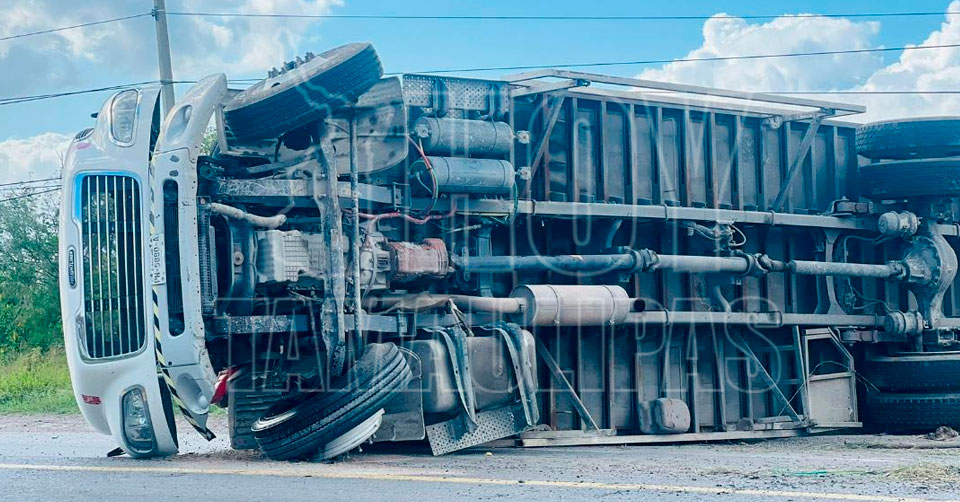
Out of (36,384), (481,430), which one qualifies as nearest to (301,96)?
(481,430)

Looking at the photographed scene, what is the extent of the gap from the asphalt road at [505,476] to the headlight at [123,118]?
6.73 ft

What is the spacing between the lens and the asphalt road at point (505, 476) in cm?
554

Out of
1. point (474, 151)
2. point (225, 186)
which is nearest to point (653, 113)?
point (474, 151)

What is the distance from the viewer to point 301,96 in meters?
A: 7.50

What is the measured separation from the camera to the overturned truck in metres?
7.34

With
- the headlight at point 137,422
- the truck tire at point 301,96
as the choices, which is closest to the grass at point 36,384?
the headlight at point 137,422

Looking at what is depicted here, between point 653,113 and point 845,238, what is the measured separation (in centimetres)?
255

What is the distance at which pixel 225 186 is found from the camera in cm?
743

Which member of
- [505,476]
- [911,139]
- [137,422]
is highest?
[911,139]

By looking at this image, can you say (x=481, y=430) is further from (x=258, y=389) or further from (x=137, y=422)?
(x=137, y=422)

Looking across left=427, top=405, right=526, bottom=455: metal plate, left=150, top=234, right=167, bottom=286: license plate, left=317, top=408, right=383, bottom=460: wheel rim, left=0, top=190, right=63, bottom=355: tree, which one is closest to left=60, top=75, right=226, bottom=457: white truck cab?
left=150, top=234, right=167, bottom=286: license plate

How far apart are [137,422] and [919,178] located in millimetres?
7753

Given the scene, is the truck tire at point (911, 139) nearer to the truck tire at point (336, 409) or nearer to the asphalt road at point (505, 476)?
the asphalt road at point (505, 476)

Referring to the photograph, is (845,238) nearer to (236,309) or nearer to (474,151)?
(474,151)
